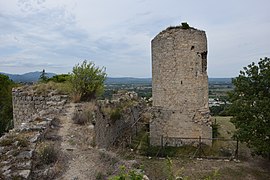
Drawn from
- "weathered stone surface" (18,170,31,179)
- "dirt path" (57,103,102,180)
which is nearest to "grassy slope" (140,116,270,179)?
"dirt path" (57,103,102,180)

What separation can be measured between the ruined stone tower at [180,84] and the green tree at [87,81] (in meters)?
3.49

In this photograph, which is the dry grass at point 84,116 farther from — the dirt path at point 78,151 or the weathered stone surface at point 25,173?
the weathered stone surface at point 25,173

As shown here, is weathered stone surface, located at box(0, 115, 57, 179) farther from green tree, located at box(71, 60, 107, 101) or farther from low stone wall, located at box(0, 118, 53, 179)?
green tree, located at box(71, 60, 107, 101)

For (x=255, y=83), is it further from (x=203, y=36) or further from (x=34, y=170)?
(x=34, y=170)

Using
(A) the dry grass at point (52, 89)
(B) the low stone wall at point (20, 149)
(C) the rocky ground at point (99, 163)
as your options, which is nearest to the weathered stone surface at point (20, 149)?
(B) the low stone wall at point (20, 149)

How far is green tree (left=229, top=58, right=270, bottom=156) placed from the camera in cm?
1025

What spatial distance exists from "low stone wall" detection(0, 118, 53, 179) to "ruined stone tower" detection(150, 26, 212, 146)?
23.6 ft

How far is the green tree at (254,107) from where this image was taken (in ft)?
33.6

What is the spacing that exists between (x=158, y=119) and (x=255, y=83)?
16.2ft

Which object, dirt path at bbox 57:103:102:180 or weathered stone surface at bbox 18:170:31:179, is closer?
weathered stone surface at bbox 18:170:31:179

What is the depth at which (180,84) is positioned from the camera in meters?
A: 13.0

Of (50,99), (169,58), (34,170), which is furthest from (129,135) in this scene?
(34,170)

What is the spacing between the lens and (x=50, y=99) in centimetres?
1037

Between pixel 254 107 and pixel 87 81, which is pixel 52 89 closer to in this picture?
pixel 87 81
